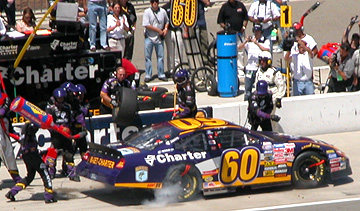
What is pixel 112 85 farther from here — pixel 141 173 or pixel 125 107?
pixel 141 173

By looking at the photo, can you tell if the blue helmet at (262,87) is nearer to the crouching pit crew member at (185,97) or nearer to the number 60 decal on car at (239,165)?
the crouching pit crew member at (185,97)

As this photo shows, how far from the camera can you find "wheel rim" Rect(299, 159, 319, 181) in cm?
1359

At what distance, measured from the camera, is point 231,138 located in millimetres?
13117

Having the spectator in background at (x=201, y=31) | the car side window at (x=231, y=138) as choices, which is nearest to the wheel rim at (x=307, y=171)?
the car side window at (x=231, y=138)

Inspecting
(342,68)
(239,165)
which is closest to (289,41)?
(342,68)

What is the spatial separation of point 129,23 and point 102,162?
7.60 metres

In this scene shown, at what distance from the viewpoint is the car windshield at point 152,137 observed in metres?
12.8

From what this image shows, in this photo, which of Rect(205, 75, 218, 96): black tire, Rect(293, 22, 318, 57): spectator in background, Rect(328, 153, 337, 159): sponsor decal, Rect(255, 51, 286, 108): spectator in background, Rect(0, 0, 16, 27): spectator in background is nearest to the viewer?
Rect(328, 153, 337, 159): sponsor decal

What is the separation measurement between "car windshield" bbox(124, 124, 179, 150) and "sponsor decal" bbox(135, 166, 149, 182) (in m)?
0.42

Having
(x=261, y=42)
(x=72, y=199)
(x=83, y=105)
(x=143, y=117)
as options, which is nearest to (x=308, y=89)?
(x=261, y=42)

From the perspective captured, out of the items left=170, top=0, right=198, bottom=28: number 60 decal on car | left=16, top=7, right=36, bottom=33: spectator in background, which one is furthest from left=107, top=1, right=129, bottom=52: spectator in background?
left=16, top=7, right=36, bottom=33: spectator in background

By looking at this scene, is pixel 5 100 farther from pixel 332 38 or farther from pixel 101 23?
pixel 332 38

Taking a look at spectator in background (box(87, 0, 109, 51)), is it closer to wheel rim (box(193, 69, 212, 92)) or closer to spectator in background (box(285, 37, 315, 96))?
wheel rim (box(193, 69, 212, 92))

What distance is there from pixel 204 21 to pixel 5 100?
8308mm
